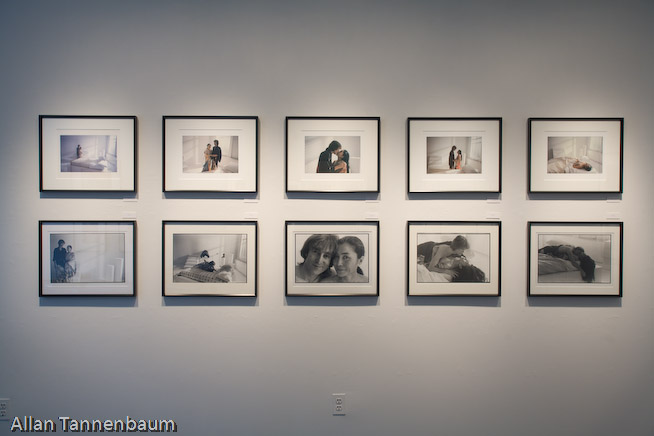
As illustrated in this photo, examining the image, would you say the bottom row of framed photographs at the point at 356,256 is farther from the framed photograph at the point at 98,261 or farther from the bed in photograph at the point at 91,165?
the bed in photograph at the point at 91,165

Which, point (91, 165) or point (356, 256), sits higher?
point (91, 165)

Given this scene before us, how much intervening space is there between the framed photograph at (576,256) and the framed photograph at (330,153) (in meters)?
1.09

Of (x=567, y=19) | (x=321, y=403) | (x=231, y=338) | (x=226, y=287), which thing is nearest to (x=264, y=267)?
(x=226, y=287)

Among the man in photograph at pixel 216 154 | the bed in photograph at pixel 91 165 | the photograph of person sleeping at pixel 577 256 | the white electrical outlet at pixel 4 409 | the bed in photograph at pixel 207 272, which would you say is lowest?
the white electrical outlet at pixel 4 409

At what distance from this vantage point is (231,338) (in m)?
3.07

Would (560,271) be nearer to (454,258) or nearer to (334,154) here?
(454,258)

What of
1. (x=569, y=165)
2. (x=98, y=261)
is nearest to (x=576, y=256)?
(x=569, y=165)

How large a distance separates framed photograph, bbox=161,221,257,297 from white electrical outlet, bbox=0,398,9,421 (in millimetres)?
1175

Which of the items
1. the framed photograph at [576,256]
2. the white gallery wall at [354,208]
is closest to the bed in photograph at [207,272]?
the white gallery wall at [354,208]

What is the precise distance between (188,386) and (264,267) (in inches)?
34.1

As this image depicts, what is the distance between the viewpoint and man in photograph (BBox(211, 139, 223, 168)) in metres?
3.04

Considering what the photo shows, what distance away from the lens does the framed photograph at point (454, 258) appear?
3.06 m

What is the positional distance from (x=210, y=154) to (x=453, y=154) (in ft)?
4.88

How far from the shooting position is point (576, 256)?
3059 millimetres
